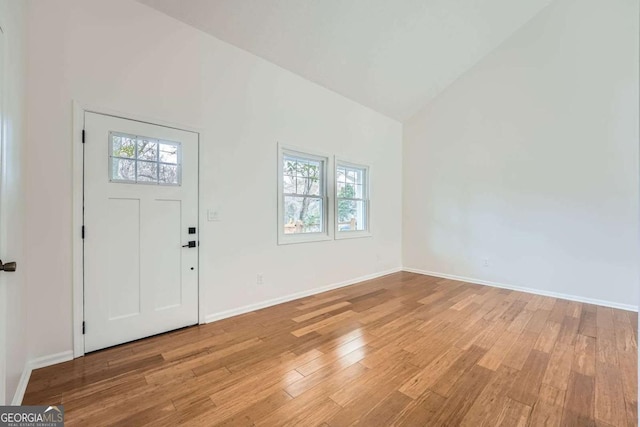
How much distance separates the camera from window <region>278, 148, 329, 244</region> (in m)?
3.72

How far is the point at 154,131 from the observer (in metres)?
2.61

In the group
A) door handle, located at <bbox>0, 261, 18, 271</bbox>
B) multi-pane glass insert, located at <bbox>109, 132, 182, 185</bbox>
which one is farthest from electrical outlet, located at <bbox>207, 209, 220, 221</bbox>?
door handle, located at <bbox>0, 261, 18, 271</bbox>

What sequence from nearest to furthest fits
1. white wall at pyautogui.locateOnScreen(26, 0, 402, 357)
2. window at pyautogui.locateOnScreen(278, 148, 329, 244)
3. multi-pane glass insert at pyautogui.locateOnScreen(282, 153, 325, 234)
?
white wall at pyautogui.locateOnScreen(26, 0, 402, 357)
window at pyautogui.locateOnScreen(278, 148, 329, 244)
multi-pane glass insert at pyautogui.locateOnScreen(282, 153, 325, 234)

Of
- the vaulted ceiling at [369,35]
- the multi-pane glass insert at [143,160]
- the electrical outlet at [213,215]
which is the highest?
the vaulted ceiling at [369,35]

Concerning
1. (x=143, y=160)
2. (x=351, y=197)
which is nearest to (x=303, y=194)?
(x=351, y=197)

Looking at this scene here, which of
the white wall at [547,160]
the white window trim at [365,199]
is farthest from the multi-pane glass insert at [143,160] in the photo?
the white wall at [547,160]

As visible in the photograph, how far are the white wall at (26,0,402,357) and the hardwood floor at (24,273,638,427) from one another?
0.61 m

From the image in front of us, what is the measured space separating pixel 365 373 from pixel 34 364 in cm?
254

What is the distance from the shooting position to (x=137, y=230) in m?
2.52

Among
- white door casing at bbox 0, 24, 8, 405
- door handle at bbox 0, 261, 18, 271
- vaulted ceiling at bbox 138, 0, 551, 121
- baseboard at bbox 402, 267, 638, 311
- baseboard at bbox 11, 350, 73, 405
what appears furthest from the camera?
baseboard at bbox 402, 267, 638, 311

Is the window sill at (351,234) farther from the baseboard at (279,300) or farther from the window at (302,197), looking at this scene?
the baseboard at (279,300)

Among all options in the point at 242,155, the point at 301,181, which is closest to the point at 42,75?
the point at 242,155

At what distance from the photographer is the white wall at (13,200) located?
1.40 metres

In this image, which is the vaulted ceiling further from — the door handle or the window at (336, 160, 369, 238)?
the door handle
